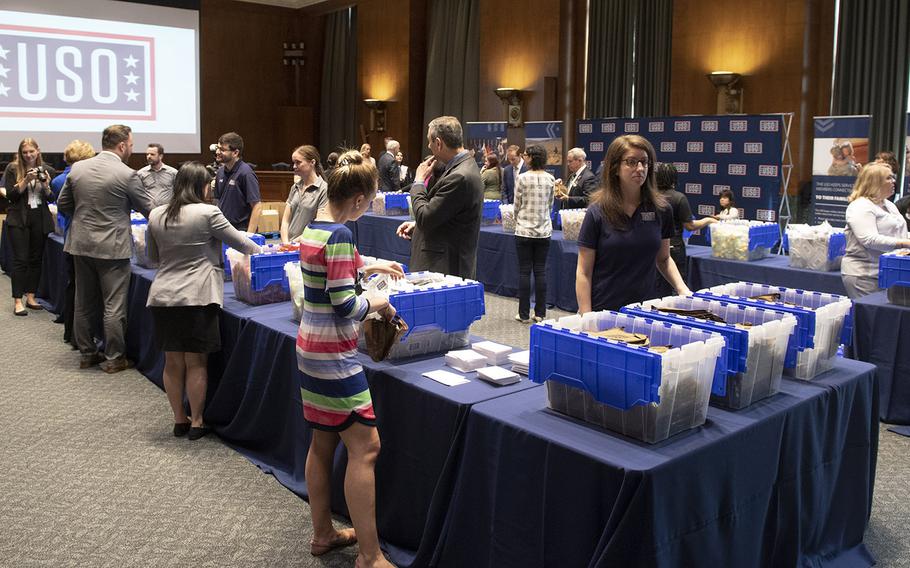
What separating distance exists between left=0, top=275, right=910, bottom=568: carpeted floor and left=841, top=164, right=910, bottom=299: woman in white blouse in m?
0.95

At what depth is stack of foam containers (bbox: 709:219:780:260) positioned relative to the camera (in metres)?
5.26

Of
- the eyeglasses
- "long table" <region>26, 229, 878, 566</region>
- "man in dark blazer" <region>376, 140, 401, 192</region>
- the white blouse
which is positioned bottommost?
"long table" <region>26, 229, 878, 566</region>

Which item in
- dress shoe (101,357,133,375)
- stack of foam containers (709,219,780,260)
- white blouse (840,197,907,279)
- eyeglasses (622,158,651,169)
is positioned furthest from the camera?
stack of foam containers (709,219,780,260)

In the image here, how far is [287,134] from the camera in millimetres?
15047

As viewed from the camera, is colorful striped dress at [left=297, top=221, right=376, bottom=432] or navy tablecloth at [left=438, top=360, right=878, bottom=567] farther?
colorful striped dress at [left=297, top=221, right=376, bottom=432]

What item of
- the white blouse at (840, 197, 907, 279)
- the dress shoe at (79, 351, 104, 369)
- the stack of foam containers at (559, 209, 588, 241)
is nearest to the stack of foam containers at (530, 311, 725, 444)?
the white blouse at (840, 197, 907, 279)

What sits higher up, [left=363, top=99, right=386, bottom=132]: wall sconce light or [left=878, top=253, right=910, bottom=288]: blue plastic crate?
[left=363, top=99, right=386, bottom=132]: wall sconce light

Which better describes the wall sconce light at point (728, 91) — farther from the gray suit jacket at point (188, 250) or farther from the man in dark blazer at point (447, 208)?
the gray suit jacket at point (188, 250)

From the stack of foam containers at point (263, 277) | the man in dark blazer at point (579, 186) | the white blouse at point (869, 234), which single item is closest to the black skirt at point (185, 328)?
the stack of foam containers at point (263, 277)

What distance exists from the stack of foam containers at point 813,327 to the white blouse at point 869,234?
189 cm

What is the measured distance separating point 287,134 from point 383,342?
1309 centimetres

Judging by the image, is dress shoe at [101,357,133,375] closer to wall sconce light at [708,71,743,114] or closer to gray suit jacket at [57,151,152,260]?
gray suit jacket at [57,151,152,260]

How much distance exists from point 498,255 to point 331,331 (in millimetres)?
4844

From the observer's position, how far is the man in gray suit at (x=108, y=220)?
4.53 metres
